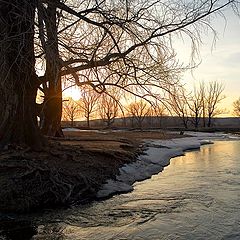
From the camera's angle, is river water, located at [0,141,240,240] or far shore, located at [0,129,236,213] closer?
river water, located at [0,141,240,240]

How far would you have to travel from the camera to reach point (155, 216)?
9.09 meters

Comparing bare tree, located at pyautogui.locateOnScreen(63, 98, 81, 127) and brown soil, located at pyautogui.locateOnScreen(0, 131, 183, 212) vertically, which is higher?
bare tree, located at pyautogui.locateOnScreen(63, 98, 81, 127)

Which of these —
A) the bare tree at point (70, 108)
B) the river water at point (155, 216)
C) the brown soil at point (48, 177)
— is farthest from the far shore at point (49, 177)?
the bare tree at point (70, 108)

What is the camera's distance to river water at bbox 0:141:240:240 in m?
7.78

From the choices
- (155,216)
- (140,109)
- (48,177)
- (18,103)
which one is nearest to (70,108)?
(140,109)

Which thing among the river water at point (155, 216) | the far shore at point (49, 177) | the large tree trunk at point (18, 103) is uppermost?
the large tree trunk at point (18, 103)

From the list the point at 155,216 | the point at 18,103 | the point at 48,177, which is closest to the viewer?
the point at 155,216

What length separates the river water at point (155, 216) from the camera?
25.5ft

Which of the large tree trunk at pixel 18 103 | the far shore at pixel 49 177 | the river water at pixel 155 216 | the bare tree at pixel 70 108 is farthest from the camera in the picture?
the bare tree at pixel 70 108

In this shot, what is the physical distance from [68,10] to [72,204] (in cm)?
583

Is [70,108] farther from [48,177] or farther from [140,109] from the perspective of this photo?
[48,177]

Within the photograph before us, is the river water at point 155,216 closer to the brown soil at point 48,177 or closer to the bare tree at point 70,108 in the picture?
the brown soil at point 48,177

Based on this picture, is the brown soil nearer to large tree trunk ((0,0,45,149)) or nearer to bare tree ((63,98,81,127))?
large tree trunk ((0,0,45,149))

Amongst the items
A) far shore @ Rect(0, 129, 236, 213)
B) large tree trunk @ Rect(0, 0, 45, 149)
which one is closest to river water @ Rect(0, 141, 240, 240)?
far shore @ Rect(0, 129, 236, 213)
